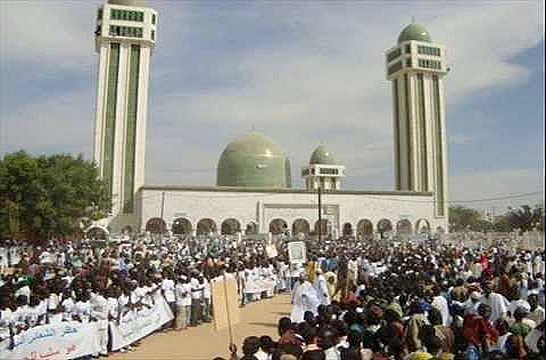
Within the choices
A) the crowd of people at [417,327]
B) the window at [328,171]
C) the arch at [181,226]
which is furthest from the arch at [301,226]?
the crowd of people at [417,327]

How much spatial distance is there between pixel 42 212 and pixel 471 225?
70.6 metres

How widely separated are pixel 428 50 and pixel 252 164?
983 inches

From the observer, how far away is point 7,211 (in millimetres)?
31203

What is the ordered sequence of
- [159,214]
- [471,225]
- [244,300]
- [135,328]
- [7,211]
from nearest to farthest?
[135,328] → [244,300] → [7,211] → [159,214] → [471,225]

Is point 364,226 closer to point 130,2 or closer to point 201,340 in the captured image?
point 130,2

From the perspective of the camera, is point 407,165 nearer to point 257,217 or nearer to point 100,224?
point 257,217

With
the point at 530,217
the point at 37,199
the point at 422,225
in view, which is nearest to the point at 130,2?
the point at 37,199

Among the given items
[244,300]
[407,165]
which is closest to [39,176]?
[244,300]

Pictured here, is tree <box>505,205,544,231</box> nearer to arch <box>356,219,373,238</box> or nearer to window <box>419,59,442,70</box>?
arch <box>356,219,373,238</box>

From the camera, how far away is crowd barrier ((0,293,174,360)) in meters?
8.38

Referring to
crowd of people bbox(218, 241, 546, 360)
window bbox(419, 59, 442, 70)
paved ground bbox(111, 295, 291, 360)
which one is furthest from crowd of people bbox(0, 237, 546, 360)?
window bbox(419, 59, 442, 70)

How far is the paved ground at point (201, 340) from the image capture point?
1009cm

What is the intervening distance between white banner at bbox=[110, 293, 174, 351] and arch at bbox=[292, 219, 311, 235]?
4751 centimetres

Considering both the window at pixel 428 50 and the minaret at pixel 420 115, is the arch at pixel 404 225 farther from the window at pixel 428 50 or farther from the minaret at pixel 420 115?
the window at pixel 428 50
